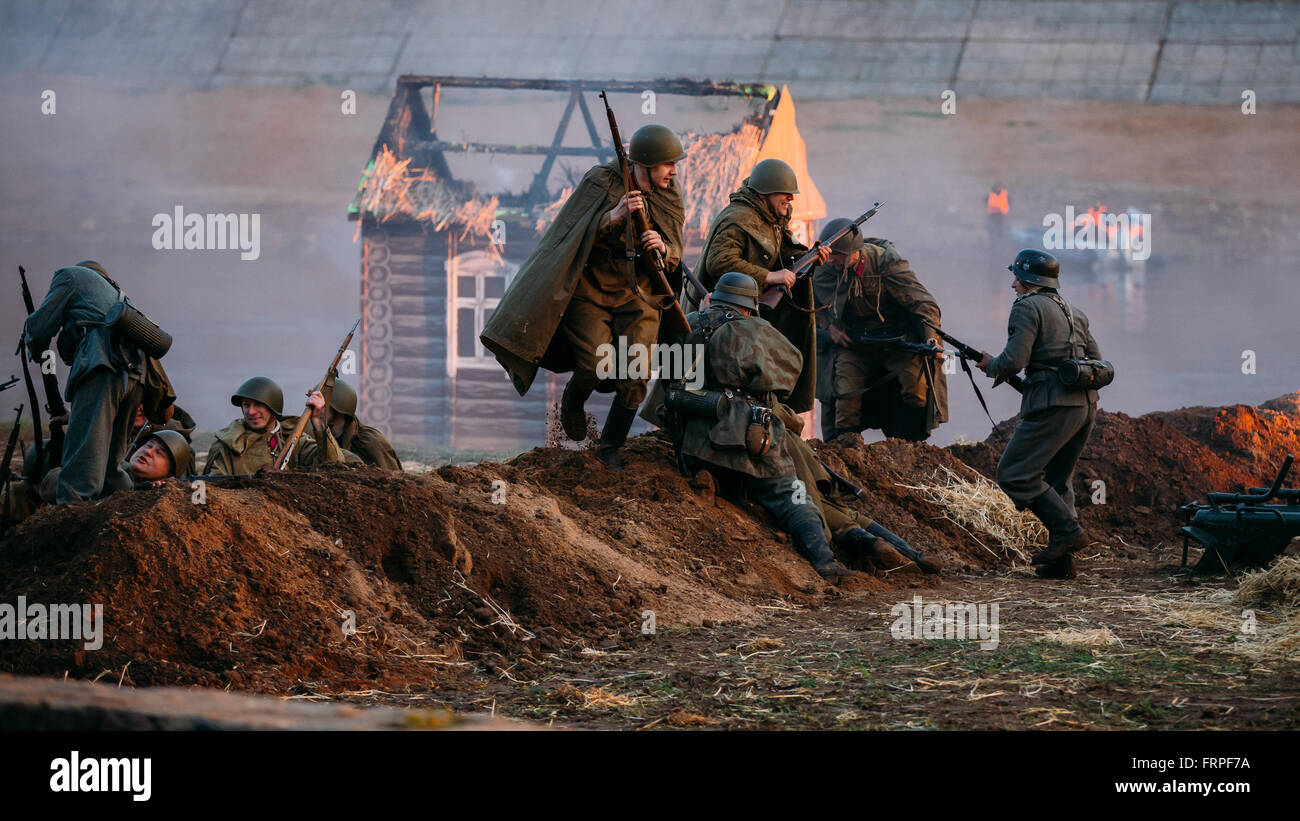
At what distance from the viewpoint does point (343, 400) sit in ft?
26.5

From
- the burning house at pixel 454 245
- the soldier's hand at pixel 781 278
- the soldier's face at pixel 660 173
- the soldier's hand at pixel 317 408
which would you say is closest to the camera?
the soldier's hand at pixel 317 408

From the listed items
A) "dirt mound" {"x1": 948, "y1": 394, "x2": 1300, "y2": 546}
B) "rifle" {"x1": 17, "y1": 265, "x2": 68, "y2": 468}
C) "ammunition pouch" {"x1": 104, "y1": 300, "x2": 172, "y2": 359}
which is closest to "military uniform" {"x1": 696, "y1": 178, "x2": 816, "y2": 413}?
"dirt mound" {"x1": 948, "y1": 394, "x2": 1300, "y2": 546}

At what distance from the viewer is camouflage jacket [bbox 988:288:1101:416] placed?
7.37m

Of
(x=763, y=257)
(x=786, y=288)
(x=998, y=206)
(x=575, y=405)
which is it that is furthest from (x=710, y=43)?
(x=575, y=405)

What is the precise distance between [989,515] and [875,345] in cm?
172

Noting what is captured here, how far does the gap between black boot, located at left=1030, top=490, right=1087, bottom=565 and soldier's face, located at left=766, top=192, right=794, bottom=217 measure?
230cm

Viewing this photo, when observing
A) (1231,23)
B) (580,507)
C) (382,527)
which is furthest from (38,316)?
(1231,23)

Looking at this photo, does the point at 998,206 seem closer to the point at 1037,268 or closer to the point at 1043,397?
the point at 1037,268

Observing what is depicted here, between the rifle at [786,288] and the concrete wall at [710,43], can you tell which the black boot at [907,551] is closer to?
the rifle at [786,288]

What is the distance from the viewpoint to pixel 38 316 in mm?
6617

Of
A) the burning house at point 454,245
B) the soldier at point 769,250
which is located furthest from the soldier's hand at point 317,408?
the burning house at point 454,245

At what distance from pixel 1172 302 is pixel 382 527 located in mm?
15489

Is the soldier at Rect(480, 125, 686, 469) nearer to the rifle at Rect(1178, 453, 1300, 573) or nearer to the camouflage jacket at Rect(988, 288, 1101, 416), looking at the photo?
the camouflage jacket at Rect(988, 288, 1101, 416)

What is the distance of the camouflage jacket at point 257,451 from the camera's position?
7078 millimetres
